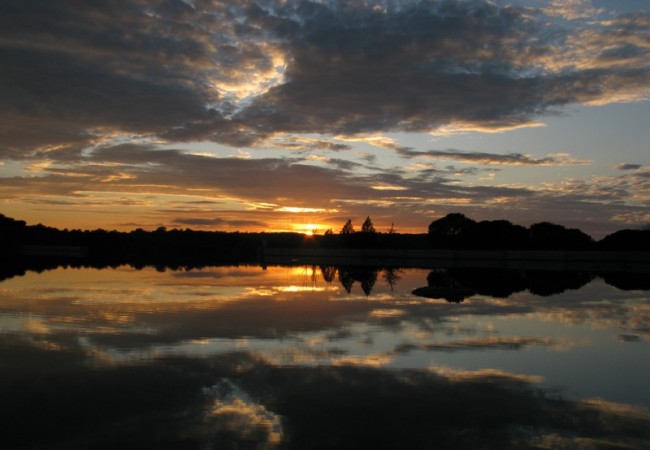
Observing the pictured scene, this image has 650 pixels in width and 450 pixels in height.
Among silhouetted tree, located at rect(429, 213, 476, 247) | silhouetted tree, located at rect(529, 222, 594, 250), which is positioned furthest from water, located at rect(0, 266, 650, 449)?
silhouetted tree, located at rect(429, 213, 476, 247)

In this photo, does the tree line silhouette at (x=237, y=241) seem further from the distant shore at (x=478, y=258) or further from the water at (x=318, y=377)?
the water at (x=318, y=377)

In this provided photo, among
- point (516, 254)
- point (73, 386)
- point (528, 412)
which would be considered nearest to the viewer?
point (528, 412)

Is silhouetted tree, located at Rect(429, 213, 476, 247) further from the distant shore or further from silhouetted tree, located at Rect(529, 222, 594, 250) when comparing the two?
the distant shore

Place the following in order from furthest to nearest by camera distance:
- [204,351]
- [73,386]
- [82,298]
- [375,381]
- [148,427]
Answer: [82,298], [204,351], [375,381], [73,386], [148,427]

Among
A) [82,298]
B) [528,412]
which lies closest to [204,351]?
[528,412]

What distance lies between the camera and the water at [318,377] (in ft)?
33.2

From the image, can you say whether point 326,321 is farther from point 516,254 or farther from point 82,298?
point 516,254

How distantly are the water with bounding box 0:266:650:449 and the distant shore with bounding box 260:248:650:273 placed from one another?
58.2 metres

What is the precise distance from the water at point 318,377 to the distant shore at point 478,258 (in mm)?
58172

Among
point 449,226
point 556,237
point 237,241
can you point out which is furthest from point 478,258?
point 237,241

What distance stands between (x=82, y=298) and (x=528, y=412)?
26327 mm

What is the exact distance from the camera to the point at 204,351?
55.7 ft

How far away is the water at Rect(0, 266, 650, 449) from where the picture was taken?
10.1 m

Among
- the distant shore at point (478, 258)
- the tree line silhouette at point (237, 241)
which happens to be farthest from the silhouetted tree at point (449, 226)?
the distant shore at point (478, 258)
